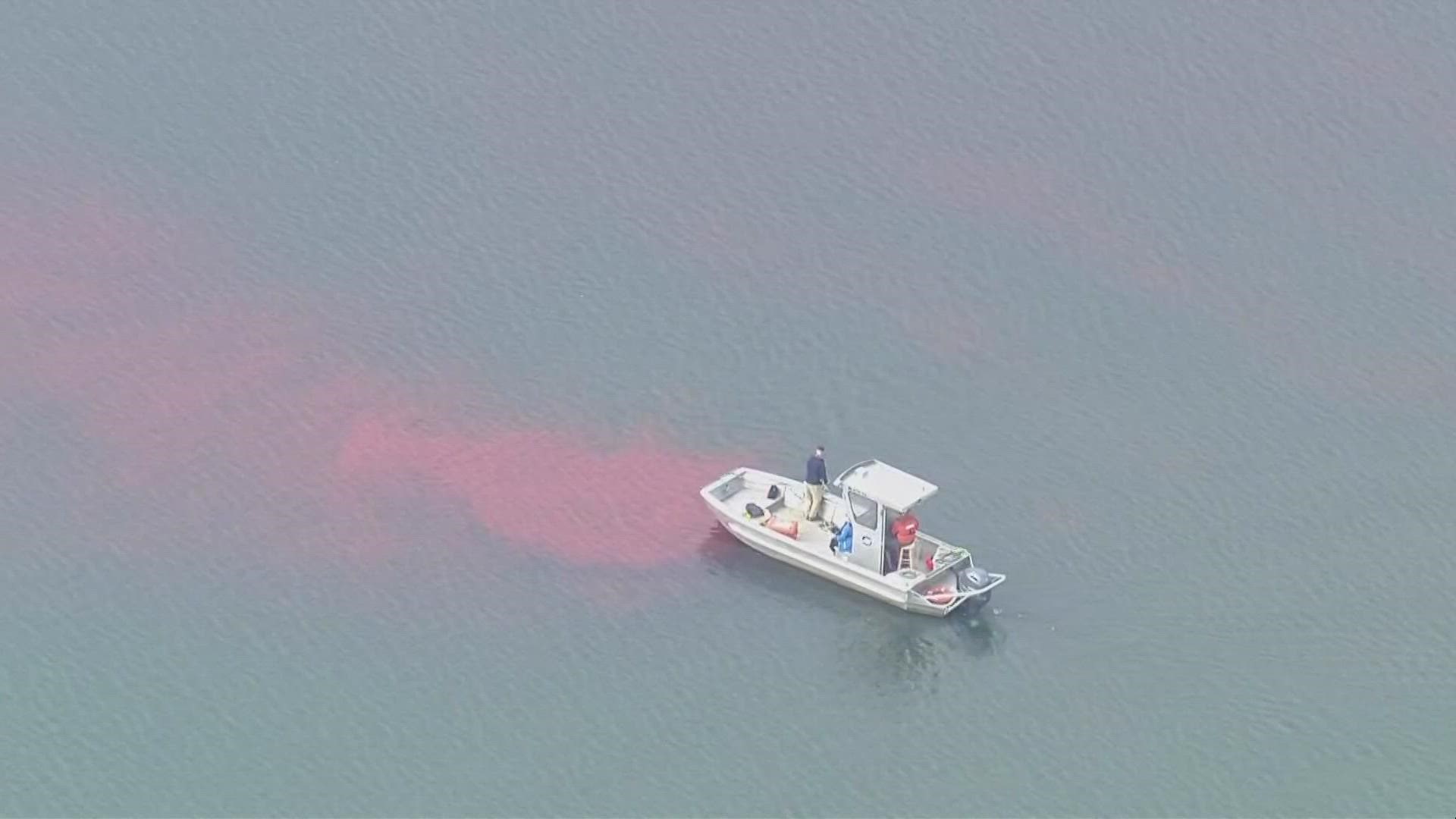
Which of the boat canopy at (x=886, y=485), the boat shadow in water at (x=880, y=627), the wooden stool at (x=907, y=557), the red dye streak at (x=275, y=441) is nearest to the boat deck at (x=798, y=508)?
the boat shadow in water at (x=880, y=627)

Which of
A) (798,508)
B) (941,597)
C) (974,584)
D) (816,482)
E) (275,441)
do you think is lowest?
(941,597)

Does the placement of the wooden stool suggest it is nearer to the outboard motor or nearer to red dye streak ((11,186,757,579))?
the outboard motor

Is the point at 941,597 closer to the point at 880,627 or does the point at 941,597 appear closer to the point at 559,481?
the point at 880,627

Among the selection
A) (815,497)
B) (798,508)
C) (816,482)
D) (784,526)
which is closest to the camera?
(784,526)

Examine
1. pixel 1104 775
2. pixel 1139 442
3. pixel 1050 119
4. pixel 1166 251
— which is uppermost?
pixel 1050 119

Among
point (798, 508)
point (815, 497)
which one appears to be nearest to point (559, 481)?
point (798, 508)

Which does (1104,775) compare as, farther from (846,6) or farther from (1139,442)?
(846,6)

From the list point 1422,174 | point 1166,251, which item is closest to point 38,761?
point 1166,251

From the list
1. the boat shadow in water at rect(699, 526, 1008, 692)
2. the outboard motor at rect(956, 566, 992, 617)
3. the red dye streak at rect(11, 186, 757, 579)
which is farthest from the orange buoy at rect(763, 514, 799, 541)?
the outboard motor at rect(956, 566, 992, 617)
